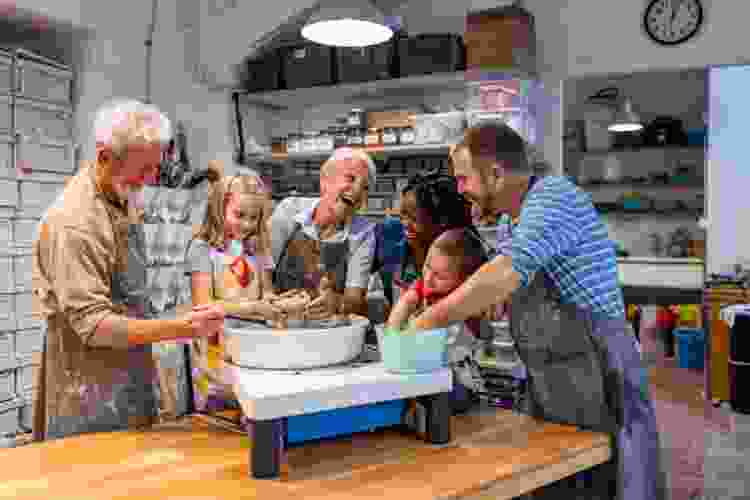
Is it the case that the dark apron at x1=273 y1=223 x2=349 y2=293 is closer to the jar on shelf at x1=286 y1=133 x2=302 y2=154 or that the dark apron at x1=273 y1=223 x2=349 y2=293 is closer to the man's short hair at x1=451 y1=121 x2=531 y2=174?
the man's short hair at x1=451 y1=121 x2=531 y2=174

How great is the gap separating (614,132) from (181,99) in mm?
4926

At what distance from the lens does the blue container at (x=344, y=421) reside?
1.58 meters

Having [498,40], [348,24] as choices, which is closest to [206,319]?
[348,24]

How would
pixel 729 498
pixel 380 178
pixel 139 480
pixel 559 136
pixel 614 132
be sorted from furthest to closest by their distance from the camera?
pixel 614 132 < pixel 380 178 < pixel 559 136 < pixel 729 498 < pixel 139 480

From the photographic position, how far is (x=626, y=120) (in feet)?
26.4

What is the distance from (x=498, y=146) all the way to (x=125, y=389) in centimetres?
119

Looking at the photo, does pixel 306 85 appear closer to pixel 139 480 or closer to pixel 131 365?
pixel 131 365

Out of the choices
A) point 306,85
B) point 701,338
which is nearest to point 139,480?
point 306,85

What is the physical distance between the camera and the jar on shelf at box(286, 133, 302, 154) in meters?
5.65

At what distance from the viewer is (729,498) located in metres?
3.91

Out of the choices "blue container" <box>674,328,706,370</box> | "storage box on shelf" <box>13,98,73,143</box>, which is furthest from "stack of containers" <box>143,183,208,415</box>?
"blue container" <box>674,328,706,370</box>

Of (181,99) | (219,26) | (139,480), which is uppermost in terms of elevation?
(219,26)

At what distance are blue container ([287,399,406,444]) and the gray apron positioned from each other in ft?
2.18

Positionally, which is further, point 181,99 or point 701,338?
point 701,338
